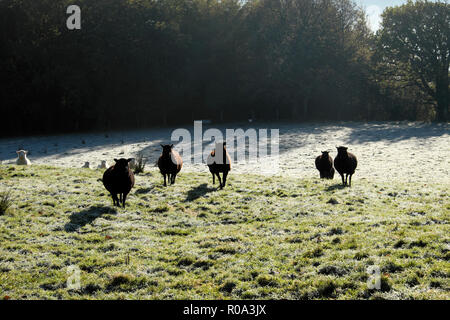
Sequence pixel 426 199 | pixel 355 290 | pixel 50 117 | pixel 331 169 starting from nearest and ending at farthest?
pixel 355 290, pixel 426 199, pixel 331 169, pixel 50 117

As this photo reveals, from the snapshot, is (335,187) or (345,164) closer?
(335,187)

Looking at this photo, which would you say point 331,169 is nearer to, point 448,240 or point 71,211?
point 448,240

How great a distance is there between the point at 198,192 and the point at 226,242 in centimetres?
543

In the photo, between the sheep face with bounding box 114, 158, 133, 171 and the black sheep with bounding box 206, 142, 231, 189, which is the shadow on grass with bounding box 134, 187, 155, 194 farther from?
the black sheep with bounding box 206, 142, 231, 189

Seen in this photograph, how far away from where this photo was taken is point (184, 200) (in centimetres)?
1298

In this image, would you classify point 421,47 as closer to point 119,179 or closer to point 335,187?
point 335,187

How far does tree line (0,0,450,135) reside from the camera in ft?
136

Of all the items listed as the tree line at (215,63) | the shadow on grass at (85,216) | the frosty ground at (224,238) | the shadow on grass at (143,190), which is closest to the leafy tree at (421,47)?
the tree line at (215,63)

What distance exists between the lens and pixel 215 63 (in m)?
50.1

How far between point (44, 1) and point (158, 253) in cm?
4285

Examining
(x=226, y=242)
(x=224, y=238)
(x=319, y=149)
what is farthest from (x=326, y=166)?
(x=319, y=149)

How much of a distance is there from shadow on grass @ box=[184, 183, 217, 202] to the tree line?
3129cm

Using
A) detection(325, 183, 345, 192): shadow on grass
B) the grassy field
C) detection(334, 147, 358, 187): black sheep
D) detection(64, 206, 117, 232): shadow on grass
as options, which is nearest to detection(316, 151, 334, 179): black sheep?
detection(334, 147, 358, 187): black sheep

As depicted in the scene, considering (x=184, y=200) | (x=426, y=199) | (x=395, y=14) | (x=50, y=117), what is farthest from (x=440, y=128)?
(x=50, y=117)
